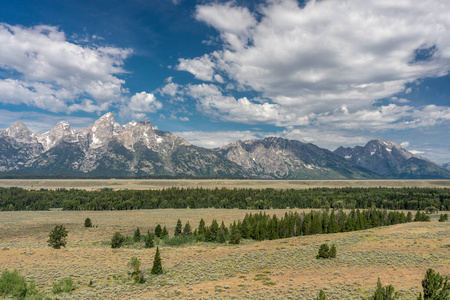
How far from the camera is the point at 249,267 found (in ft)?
125

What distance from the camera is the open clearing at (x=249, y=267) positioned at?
1133 inches

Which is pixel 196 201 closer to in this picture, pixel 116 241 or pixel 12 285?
pixel 116 241

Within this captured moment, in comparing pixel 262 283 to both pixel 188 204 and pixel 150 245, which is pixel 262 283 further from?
pixel 188 204

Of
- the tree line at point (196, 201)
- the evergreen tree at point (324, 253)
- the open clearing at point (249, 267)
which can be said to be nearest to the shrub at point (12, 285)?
the open clearing at point (249, 267)

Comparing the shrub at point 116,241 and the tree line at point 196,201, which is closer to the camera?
the shrub at point 116,241

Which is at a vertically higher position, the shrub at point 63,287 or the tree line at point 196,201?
the shrub at point 63,287

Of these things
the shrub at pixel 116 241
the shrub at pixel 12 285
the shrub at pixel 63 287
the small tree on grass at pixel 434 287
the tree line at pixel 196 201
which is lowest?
the tree line at pixel 196 201

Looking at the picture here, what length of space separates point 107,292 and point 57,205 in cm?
14238

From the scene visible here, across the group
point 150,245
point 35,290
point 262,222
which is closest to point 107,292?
point 35,290

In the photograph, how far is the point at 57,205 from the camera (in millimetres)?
142500

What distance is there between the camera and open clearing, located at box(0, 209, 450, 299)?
28766 millimetres

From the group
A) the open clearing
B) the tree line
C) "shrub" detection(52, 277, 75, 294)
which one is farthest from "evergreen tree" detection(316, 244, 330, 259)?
the tree line

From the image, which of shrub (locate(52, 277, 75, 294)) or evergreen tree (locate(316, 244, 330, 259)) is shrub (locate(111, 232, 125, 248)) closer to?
shrub (locate(52, 277, 75, 294))

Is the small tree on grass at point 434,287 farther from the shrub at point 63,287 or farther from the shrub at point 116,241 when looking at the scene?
the shrub at point 116,241
